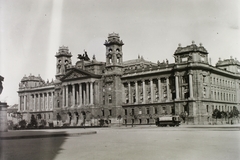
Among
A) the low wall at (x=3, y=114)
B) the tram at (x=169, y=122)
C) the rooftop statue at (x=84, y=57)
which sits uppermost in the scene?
the rooftop statue at (x=84, y=57)

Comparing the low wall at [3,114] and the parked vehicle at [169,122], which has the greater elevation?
the low wall at [3,114]

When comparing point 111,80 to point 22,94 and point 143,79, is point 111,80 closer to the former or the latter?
point 143,79

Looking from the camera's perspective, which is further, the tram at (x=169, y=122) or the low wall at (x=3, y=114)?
the tram at (x=169, y=122)

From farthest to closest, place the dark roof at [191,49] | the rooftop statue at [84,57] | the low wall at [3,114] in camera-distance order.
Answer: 1. the rooftop statue at [84,57]
2. the dark roof at [191,49]
3. the low wall at [3,114]

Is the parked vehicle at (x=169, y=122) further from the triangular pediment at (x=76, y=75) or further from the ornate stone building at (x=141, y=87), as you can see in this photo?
the triangular pediment at (x=76, y=75)

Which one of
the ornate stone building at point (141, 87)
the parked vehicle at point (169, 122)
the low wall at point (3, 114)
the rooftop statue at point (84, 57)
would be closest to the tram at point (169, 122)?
the parked vehicle at point (169, 122)

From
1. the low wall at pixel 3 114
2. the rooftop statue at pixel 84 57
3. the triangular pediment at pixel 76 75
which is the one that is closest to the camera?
the low wall at pixel 3 114

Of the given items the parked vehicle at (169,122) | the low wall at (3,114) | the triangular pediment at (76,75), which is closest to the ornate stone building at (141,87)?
the triangular pediment at (76,75)

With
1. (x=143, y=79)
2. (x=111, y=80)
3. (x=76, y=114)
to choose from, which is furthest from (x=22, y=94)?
(x=143, y=79)
